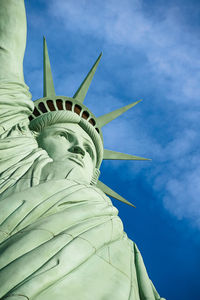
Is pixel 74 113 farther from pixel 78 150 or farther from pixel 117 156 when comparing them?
pixel 117 156

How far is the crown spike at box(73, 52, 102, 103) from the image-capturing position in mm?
10711

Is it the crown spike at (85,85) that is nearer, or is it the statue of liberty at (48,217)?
the statue of liberty at (48,217)

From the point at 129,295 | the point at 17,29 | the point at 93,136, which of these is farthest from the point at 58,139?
the point at 129,295

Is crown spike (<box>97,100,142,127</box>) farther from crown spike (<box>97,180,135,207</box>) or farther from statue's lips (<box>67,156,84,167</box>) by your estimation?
statue's lips (<box>67,156,84,167</box>)

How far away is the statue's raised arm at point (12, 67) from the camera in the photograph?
6.20 m

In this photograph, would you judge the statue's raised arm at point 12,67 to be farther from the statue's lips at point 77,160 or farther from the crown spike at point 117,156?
the crown spike at point 117,156

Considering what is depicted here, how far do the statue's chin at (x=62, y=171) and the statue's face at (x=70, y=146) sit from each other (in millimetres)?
Result: 46

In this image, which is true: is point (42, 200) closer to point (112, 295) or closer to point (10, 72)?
point (112, 295)

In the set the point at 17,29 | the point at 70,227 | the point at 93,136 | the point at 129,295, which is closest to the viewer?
the point at 129,295

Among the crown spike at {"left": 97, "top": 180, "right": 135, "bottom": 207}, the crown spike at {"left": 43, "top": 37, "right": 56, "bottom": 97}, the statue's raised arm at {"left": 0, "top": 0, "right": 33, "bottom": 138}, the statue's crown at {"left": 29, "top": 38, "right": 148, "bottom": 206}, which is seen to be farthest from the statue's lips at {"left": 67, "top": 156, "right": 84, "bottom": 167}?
the crown spike at {"left": 43, "top": 37, "right": 56, "bottom": 97}

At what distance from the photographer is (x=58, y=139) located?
25.4 ft

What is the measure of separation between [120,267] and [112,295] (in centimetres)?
74

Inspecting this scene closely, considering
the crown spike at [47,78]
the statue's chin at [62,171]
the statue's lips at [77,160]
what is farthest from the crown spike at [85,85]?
the statue's chin at [62,171]

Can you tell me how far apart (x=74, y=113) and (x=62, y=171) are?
285 cm
